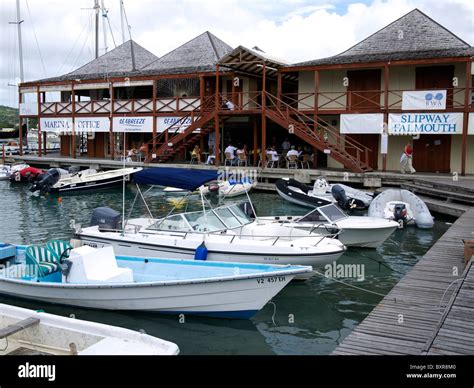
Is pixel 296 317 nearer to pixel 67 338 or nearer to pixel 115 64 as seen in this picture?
pixel 67 338

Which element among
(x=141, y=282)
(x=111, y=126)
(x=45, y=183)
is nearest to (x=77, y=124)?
(x=111, y=126)

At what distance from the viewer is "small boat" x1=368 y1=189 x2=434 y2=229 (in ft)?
63.5

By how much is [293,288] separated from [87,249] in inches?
186

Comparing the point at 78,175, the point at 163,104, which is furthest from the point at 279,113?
the point at 78,175

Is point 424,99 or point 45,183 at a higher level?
point 424,99

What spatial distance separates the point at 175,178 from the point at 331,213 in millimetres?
4801

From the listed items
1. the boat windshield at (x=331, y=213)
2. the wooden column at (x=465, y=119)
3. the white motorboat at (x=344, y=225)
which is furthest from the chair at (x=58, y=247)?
the wooden column at (x=465, y=119)

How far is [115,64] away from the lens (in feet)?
135

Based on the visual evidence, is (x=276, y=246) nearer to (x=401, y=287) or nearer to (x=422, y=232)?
(x=401, y=287)

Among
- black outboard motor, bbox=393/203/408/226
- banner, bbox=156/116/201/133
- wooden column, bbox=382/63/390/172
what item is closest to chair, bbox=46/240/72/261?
black outboard motor, bbox=393/203/408/226

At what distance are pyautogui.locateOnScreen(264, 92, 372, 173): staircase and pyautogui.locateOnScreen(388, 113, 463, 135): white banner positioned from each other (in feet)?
6.14

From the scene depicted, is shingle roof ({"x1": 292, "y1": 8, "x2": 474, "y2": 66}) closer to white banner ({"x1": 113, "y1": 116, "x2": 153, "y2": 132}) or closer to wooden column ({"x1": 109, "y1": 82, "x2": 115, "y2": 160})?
white banner ({"x1": 113, "y1": 116, "x2": 153, "y2": 132})

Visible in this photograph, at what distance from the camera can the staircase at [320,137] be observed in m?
26.9

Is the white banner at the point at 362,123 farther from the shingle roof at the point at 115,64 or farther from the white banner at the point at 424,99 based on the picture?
the shingle roof at the point at 115,64
